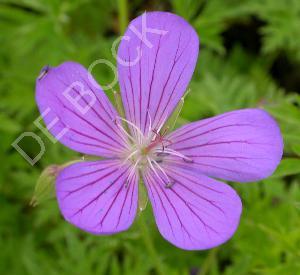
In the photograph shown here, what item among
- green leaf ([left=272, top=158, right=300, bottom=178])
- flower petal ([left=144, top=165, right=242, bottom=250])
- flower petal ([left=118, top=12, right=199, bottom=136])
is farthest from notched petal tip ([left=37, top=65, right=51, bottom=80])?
green leaf ([left=272, top=158, right=300, bottom=178])

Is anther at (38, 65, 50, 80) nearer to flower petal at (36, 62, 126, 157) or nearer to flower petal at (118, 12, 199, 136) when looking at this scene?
flower petal at (36, 62, 126, 157)

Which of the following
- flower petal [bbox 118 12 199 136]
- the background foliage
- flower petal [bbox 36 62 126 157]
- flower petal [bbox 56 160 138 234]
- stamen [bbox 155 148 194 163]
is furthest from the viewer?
the background foliage

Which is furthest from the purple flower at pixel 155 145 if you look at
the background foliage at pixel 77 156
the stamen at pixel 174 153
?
the background foliage at pixel 77 156

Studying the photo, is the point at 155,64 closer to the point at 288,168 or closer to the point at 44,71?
the point at 44,71

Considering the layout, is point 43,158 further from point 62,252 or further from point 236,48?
point 236,48

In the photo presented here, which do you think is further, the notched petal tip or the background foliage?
the background foliage

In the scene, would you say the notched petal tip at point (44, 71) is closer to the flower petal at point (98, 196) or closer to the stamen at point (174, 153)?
the flower petal at point (98, 196)

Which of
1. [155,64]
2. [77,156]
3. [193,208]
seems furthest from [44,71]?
[77,156]
